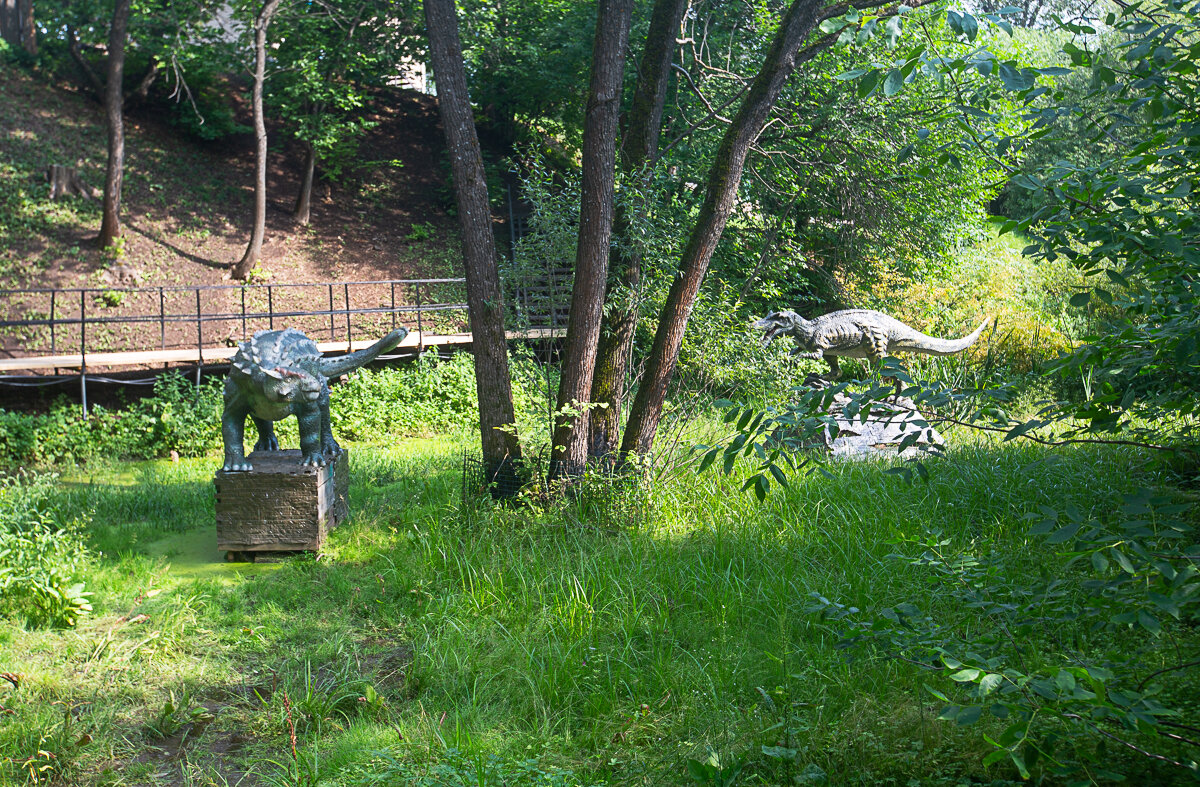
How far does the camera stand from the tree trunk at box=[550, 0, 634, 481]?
19.7 ft

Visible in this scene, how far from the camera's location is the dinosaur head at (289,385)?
587cm

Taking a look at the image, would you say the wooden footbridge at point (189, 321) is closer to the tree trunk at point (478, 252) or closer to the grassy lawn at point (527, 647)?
the tree trunk at point (478, 252)

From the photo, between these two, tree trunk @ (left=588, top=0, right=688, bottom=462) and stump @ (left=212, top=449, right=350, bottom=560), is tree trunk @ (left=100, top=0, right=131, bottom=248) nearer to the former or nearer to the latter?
stump @ (left=212, top=449, right=350, bottom=560)

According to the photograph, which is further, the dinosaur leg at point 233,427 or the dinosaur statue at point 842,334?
the dinosaur statue at point 842,334

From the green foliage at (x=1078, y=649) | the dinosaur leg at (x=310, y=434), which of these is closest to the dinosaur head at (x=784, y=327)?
the green foliage at (x=1078, y=649)

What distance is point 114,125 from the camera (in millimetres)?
14125

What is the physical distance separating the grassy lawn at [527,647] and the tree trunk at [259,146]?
363 inches

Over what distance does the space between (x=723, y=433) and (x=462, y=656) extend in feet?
13.2

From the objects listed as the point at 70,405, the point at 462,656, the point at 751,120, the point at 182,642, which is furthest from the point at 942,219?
the point at 70,405

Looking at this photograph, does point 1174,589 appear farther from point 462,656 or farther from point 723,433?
point 723,433

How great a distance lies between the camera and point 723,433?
772 cm

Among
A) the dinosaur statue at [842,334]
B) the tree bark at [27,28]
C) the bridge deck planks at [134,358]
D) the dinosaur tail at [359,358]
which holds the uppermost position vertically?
the tree bark at [27,28]

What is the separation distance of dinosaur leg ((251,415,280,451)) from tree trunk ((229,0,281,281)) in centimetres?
944

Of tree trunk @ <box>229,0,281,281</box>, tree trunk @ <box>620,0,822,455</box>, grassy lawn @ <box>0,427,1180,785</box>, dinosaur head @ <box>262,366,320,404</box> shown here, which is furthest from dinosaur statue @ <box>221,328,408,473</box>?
tree trunk @ <box>229,0,281,281</box>
